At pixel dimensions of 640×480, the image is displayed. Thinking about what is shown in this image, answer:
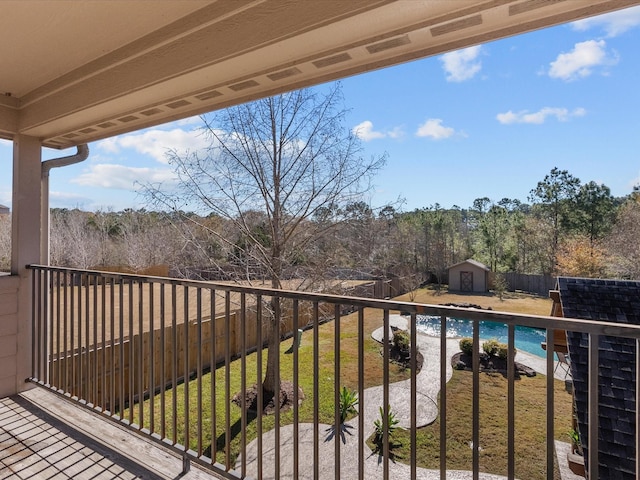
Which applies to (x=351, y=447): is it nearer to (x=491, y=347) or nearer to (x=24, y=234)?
(x=491, y=347)

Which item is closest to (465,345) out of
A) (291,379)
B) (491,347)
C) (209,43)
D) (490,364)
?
(491,347)

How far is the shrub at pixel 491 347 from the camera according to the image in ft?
30.0

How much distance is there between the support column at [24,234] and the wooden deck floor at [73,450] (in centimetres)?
47

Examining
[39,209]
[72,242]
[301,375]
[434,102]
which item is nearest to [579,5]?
[39,209]

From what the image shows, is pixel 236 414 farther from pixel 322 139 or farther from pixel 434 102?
pixel 434 102

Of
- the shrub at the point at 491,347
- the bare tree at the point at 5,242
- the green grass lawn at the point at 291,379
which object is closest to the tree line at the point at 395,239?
the bare tree at the point at 5,242

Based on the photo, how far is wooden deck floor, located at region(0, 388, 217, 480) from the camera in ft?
6.15

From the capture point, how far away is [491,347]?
30.2 ft

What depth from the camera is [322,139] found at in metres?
7.98

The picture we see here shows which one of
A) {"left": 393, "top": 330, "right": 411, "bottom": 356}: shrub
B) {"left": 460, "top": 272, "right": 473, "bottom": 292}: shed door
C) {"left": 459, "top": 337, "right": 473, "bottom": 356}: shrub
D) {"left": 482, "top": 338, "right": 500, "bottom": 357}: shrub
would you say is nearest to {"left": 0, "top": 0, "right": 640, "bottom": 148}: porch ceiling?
{"left": 459, "top": 337, "right": 473, "bottom": 356}: shrub

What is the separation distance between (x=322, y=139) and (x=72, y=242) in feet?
28.1

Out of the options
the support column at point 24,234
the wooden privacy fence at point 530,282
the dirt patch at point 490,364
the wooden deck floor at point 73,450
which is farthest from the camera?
the wooden privacy fence at point 530,282

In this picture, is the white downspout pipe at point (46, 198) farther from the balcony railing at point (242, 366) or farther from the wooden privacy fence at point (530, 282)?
the wooden privacy fence at point (530, 282)

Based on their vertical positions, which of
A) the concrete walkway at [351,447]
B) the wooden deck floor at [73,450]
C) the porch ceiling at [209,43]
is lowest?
the concrete walkway at [351,447]
